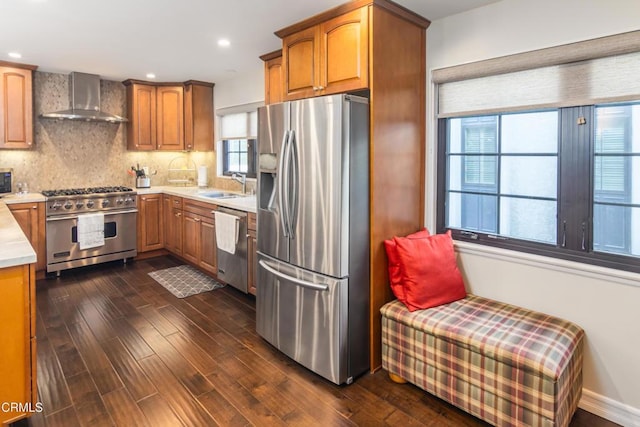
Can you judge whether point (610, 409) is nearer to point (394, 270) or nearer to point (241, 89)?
point (394, 270)

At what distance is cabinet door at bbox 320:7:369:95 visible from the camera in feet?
8.19

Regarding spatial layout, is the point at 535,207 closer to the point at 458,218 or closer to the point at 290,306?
the point at 458,218

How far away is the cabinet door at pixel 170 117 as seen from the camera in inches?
216

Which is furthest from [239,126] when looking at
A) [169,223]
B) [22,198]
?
[22,198]

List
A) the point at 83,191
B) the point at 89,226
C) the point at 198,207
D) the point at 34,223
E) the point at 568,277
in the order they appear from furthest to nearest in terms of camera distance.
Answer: the point at 83,191 → the point at 89,226 → the point at 198,207 → the point at 34,223 → the point at 568,277

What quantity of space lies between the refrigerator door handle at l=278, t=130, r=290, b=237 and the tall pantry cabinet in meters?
0.49

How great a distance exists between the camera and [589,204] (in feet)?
7.48

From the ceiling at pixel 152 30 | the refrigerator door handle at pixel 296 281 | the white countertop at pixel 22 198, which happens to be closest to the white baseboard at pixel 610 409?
the refrigerator door handle at pixel 296 281

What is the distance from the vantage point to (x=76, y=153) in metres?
5.26

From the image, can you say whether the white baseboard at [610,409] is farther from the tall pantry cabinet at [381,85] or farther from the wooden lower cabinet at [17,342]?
the wooden lower cabinet at [17,342]

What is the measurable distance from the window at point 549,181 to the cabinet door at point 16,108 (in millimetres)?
4761

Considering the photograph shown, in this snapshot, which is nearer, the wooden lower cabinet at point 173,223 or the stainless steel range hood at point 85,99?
the stainless steel range hood at point 85,99

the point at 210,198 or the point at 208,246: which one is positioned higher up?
the point at 210,198

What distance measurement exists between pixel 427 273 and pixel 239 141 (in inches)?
141
